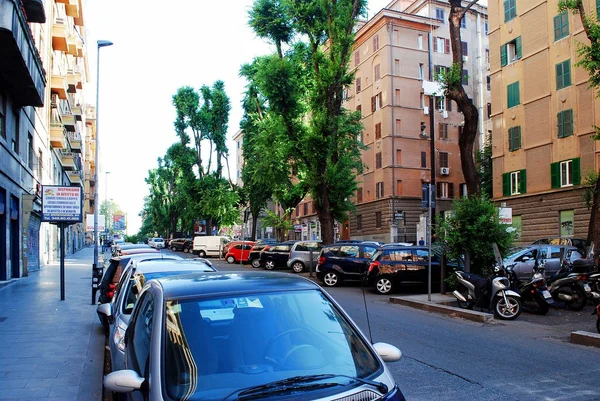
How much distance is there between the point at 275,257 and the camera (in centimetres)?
3253

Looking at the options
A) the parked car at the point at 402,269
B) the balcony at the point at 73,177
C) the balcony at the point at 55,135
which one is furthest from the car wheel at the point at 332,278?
the balcony at the point at 73,177

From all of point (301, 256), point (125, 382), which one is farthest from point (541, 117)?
point (125, 382)

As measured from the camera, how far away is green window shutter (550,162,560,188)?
103ft

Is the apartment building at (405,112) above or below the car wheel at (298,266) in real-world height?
above

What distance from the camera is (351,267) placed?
2186 centimetres

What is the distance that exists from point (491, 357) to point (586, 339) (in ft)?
7.07

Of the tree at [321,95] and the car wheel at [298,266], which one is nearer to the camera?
the tree at [321,95]

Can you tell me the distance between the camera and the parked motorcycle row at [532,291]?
1209cm

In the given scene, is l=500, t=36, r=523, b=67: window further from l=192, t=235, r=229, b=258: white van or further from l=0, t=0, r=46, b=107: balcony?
l=192, t=235, r=229, b=258: white van

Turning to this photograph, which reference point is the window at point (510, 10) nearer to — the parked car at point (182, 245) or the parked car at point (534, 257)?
the parked car at point (534, 257)

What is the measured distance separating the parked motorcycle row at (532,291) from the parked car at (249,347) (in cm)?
921

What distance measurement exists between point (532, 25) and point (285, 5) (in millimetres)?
15872

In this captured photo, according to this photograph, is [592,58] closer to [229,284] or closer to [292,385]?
[229,284]

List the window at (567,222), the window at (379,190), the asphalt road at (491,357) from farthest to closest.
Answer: the window at (379,190), the window at (567,222), the asphalt road at (491,357)
